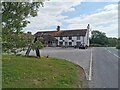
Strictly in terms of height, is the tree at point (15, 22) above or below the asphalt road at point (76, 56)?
above

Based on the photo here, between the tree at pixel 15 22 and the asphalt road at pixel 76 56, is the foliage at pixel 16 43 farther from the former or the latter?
the asphalt road at pixel 76 56

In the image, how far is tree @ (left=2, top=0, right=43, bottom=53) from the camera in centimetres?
758

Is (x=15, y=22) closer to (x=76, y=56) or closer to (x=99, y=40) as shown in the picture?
(x=76, y=56)

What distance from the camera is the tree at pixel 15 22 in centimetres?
758

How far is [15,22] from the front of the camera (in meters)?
7.77

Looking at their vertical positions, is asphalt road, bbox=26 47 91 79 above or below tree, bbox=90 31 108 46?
below

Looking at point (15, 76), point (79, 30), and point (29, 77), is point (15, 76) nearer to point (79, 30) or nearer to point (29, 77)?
point (29, 77)

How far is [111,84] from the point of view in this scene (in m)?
10.7

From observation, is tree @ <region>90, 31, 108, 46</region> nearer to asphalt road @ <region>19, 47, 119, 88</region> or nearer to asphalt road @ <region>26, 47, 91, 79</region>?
asphalt road @ <region>26, 47, 91, 79</region>

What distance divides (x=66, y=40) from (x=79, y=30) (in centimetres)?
628

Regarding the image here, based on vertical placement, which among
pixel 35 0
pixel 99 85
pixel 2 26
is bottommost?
pixel 99 85

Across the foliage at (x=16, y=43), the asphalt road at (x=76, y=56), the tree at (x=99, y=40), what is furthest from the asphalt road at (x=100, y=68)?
the tree at (x=99, y=40)

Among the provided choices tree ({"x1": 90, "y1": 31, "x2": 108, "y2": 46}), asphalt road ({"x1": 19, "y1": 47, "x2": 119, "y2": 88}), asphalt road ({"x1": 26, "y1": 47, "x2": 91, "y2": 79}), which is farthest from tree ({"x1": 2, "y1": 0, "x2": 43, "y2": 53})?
tree ({"x1": 90, "y1": 31, "x2": 108, "y2": 46})

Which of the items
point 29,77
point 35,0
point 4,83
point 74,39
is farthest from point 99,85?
point 74,39
